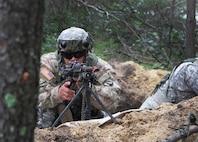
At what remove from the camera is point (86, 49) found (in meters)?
4.41

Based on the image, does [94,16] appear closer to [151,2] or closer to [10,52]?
[151,2]

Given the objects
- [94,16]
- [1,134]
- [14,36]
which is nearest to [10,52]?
[14,36]

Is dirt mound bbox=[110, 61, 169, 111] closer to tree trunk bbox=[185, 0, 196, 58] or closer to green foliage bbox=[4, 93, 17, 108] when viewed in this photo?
tree trunk bbox=[185, 0, 196, 58]

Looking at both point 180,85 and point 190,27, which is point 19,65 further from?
point 190,27

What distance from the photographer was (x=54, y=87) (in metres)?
4.27

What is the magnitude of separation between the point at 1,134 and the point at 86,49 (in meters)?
3.02

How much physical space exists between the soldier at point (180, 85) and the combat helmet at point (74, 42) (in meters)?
0.85

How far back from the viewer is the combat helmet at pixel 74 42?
4.30 m

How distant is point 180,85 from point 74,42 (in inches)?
45.5

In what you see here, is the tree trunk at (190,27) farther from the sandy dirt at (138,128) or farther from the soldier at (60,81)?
the sandy dirt at (138,128)

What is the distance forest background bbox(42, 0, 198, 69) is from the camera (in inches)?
344

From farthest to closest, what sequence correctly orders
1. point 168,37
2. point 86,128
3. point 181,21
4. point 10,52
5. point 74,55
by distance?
point 181,21, point 168,37, point 74,55, point 86,128, point 10,52

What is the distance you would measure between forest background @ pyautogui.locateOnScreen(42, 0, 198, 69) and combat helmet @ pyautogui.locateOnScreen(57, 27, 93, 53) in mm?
3956

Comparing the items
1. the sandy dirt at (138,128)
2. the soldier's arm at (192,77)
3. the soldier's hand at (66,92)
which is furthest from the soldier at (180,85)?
the soldier's hand at (66,92)
